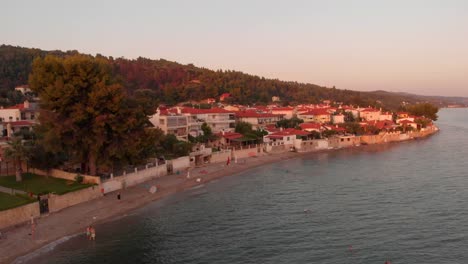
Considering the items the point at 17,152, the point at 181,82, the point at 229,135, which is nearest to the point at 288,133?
the point at 229,135

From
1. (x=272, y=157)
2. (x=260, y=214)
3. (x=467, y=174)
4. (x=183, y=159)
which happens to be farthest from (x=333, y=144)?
(x=260, y=214)

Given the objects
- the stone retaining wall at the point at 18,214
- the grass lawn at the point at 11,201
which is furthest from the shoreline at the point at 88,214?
the grass lawn at the point at 11,201

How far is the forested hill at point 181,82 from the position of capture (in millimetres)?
110625

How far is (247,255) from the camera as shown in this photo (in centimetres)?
2302

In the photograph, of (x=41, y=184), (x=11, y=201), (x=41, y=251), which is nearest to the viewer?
(x=41, y=251)

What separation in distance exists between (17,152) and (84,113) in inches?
233

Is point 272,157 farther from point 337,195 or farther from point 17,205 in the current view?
point 17,205

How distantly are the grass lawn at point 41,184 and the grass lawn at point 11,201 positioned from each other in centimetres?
205

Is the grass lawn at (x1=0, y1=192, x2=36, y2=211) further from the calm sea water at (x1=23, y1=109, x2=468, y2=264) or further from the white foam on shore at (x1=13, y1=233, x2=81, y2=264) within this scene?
the calm sea water at (x1=23, y1=109, x2=468, y2=264)

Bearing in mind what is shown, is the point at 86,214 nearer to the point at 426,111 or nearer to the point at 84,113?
the point at 84,113

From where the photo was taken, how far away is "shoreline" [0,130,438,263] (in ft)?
78.2

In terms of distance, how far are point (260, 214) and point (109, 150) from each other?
45.8ft

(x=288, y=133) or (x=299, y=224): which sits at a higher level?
(x=288, y=133)

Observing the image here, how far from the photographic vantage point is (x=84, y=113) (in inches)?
1379
